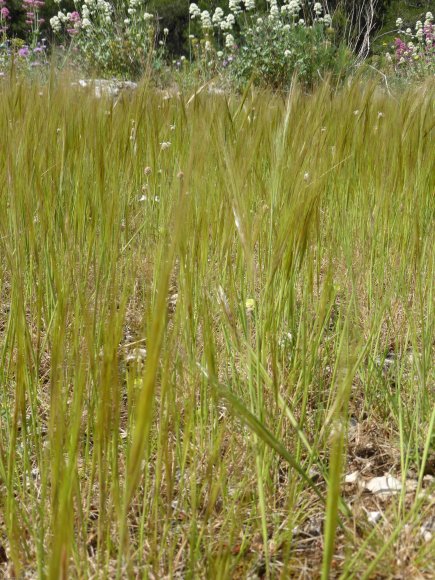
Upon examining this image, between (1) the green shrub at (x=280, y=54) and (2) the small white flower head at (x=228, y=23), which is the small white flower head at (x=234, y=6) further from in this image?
(1) the green shrub at (x=280, y=54)

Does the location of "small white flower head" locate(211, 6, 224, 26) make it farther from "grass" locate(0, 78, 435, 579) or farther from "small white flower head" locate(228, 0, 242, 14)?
"grass" locate(0, 78, 435, 579)

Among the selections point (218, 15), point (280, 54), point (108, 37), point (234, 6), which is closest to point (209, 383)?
point (280, 54)

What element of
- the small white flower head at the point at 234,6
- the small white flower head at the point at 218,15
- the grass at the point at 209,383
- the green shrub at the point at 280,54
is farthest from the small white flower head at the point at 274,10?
the grass at the point at 209,383

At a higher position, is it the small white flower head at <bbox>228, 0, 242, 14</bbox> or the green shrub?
the small white flower head at <bbox>228, 0, 242, 14</bbox>

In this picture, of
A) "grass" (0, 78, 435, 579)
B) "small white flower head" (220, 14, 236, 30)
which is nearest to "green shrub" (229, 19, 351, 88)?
"small white flower head" (220, 14, 236, 30)

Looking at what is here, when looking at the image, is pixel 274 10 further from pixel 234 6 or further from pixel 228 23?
pixel 234 6

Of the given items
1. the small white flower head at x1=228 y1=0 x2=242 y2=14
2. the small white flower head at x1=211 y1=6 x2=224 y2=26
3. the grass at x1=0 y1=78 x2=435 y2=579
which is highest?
the small white flower head at x1=228 y1=0 x2=242 y2=14

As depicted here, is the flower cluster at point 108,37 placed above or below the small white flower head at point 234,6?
below

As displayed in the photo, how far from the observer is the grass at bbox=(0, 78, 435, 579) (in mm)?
678

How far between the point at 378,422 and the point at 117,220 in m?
0.57

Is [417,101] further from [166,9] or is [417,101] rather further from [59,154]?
[166,9]

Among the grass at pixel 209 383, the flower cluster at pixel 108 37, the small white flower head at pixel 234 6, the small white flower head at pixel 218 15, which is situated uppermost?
the small white flower head at pixel 234 6

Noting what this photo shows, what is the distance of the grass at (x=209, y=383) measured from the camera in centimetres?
68

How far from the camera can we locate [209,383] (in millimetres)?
832
